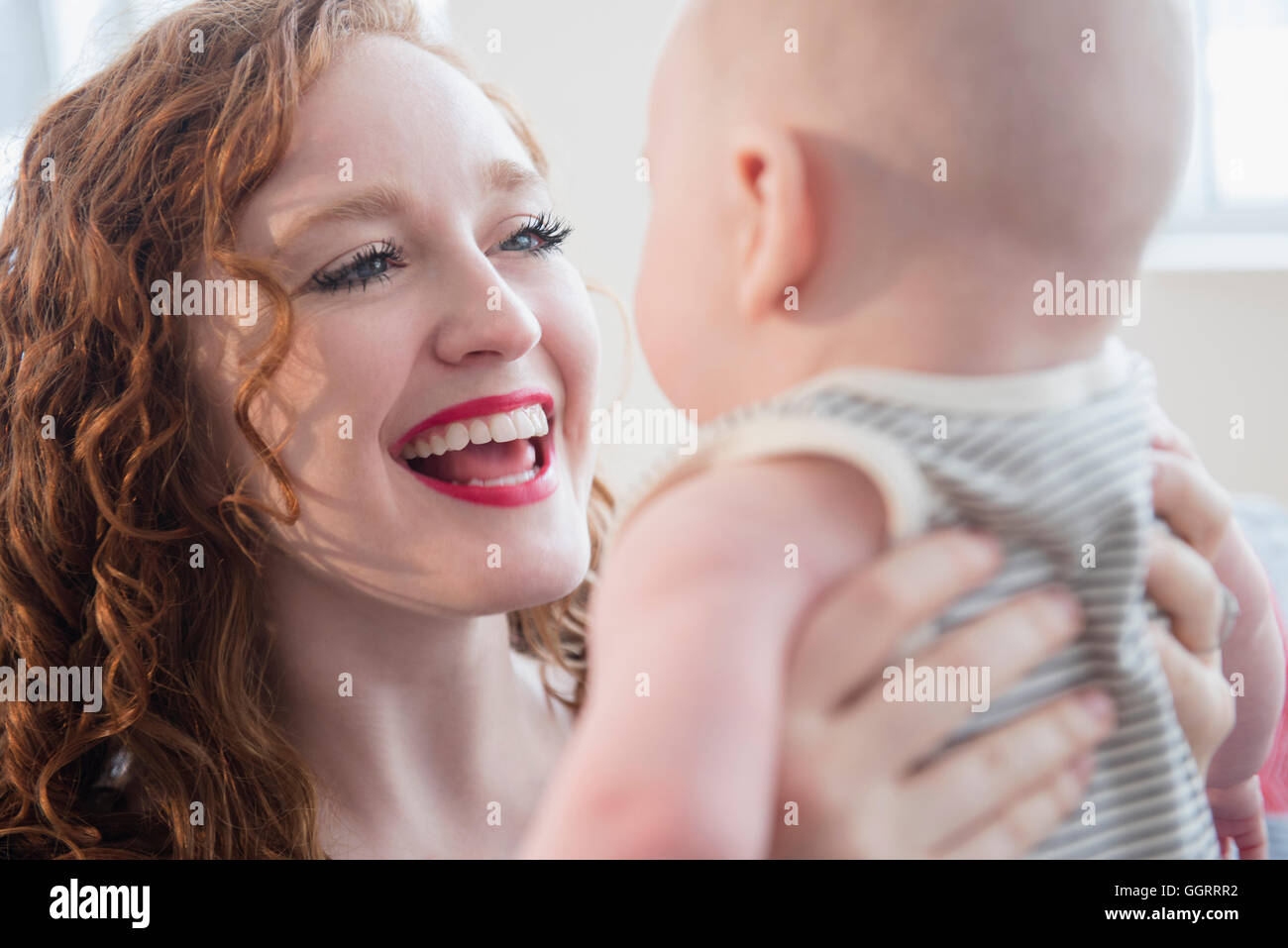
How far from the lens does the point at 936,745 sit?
447mm

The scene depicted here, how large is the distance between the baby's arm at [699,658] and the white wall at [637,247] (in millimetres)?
1610

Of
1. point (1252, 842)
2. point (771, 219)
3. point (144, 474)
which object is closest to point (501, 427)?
point (144, 474)

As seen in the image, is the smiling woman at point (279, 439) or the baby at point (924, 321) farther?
the smiling woman at point (279, 439)

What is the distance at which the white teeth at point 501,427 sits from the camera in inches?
32.2

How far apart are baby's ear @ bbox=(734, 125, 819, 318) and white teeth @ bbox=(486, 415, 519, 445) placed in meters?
0.40

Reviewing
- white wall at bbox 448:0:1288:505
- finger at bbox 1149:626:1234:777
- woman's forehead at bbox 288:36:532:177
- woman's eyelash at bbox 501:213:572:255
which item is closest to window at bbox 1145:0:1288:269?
white wall at bbox 448:0:1288:505

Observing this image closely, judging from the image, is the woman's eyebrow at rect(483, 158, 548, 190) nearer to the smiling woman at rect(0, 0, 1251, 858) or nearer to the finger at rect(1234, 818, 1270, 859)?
the smiling woman at rect(0, 0, 1251, 858)

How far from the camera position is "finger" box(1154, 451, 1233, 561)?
0.58 m

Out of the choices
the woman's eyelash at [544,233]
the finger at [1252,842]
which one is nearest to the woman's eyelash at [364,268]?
the woman's eyelash at [544,233]

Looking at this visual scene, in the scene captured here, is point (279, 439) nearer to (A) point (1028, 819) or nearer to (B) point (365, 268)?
(B) point (365, 268)

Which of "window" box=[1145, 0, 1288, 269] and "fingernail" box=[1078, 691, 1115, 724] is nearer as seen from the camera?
"fingernail" box=[1078, 691, 1115, 724]

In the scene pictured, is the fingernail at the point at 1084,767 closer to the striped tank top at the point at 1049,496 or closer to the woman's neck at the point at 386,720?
the striped tank top at the point at 1049,496
